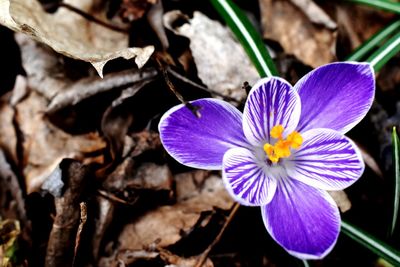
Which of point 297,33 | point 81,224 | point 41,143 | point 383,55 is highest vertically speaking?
point 383,55

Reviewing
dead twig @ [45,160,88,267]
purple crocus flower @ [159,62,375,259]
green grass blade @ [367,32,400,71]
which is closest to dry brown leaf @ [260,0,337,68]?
green grass blade @ [367,32,400,71]

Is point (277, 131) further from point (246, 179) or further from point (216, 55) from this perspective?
point (216, 55)

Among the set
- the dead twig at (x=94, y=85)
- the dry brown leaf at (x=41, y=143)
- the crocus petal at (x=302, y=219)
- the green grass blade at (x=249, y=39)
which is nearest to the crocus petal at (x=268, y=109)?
the crocus petal at (x=302, y=219)

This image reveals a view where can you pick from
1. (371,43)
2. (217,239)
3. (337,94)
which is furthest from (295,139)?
→ (371,43)

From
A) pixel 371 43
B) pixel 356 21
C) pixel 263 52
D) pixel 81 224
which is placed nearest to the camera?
pixel 81 224

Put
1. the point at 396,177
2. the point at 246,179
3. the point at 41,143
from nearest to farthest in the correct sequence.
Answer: the point at 246,179 < the point at 396,177 < the point at 41,143

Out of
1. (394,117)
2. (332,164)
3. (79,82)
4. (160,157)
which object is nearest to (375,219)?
(394,117)
